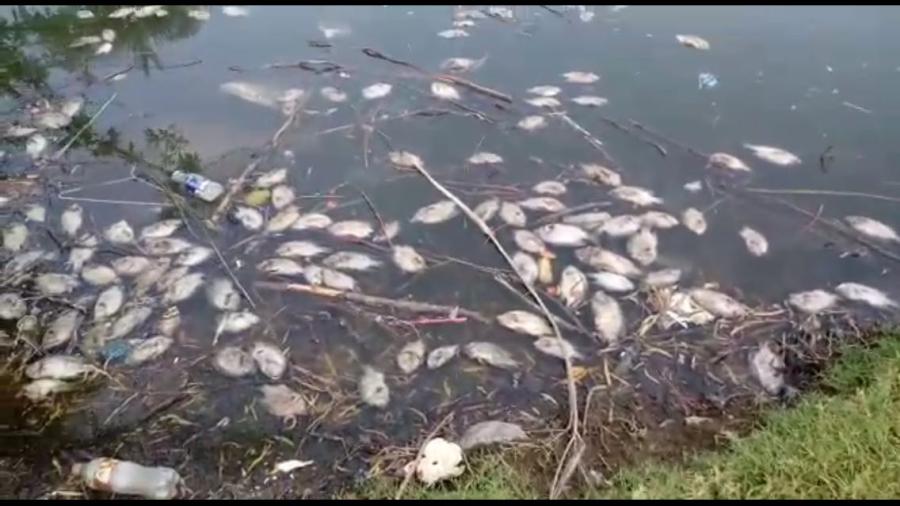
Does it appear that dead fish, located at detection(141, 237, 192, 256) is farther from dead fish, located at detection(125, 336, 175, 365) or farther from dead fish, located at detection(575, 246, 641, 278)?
dead fish, located at detection(575, 246, 641, 278)

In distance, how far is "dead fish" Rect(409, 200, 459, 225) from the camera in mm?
3865

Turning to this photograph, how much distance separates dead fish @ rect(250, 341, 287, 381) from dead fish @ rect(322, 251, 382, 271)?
53cm

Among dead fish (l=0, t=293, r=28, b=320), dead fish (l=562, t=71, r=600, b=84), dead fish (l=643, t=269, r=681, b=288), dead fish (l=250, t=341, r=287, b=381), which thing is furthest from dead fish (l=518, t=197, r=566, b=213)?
dead fish (l=0, t=293, r=28, b=320)

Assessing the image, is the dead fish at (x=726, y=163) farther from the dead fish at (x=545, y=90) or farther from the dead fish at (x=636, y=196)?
the dead fish at (x=545, y=90)

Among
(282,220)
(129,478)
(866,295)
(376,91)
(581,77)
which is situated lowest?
(129,478)

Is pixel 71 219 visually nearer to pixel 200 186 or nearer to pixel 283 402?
pixel 200 186

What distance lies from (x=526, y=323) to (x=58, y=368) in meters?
1.90

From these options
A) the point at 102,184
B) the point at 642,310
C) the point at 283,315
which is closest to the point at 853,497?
the point at 642,310

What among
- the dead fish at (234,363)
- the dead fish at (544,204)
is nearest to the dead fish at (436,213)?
the dead fish at (544,204)

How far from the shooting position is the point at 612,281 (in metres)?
3.51

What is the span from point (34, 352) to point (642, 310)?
2.53 meters

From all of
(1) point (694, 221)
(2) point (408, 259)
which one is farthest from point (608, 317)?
(2) point (408, 259)

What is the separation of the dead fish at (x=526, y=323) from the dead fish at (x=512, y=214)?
0.57 metres

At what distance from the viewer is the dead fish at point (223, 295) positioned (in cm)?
346
